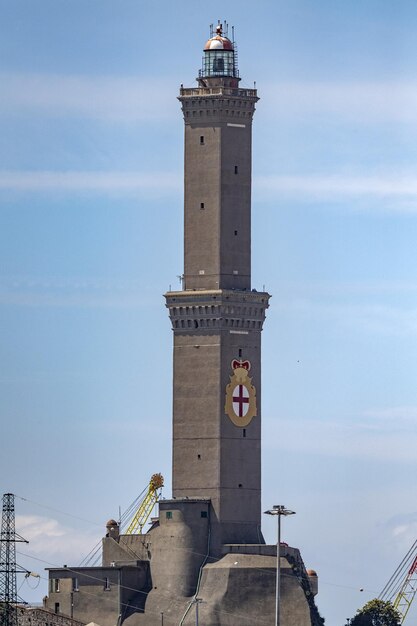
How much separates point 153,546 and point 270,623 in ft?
44.0

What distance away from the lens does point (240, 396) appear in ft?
649

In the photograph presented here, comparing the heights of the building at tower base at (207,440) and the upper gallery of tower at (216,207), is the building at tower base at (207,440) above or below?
below

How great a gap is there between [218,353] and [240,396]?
416 centimetres

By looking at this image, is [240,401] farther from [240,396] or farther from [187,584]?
[187,584]

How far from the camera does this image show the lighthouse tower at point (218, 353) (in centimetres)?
19675

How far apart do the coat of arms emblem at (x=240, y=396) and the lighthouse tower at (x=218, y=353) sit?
0.08 m

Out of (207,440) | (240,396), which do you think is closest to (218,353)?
(240,396)

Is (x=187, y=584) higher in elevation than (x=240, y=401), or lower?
lower

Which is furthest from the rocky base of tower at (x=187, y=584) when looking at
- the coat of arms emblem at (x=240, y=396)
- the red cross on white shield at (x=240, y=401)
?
the red cross on white shield at (x=240, y=401)

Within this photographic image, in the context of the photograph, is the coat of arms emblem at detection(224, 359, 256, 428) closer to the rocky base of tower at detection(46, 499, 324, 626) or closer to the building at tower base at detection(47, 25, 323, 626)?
the building at tower base at detection(47, 25, 323, 626)

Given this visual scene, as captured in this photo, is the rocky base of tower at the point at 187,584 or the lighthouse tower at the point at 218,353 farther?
the lighthouse tower at the point at 218,353

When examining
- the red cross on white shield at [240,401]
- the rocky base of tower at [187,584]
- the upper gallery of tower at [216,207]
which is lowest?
the rocky base of tower at [187,584]

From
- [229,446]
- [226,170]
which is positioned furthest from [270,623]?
[226,170]

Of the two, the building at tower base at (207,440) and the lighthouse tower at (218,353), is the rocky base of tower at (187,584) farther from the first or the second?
the lighthouse tower at (218,353)
